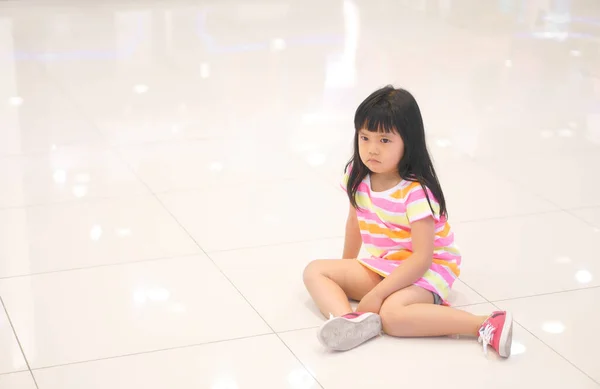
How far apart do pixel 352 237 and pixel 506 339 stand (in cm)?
54

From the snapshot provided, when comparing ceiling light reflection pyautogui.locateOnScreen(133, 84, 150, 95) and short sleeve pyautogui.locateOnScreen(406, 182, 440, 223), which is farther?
ceiling light reflection pyautogui.locateOnScreen(133, 84, 150, 95)

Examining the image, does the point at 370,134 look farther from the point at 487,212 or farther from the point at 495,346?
the point at 487,212

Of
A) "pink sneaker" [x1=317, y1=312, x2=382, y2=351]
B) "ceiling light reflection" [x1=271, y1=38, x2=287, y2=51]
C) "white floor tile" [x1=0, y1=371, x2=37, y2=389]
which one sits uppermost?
"pink sneaker" [x1=317, y1=312, x2=382, y2=351]

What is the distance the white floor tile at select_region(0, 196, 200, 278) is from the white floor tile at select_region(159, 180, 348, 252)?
0.07 meters

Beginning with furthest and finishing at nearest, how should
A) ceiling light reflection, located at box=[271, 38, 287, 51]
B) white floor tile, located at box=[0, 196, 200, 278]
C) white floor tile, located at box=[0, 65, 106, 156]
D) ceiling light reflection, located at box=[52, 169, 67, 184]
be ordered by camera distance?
ceiling light reflection, located at box=[271, 38, 287, 51]
white floor tile, located at box=[0, 65, 106, 156]
ceiling light reflection, located at box=[52, 169, 67, 184]
white floor tile, located at box=[0, 196, 200, 278]

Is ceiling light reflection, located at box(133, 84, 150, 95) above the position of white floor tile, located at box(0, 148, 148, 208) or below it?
above

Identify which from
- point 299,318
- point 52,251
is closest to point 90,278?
point 52,251

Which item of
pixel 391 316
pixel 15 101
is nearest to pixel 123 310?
pixel 391 316

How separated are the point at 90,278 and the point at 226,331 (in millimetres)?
505

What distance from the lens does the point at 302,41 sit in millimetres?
5969

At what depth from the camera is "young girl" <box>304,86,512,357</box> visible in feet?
7.50

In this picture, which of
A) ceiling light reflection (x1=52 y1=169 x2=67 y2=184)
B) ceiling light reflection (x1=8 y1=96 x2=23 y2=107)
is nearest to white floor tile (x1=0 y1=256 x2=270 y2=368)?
ceiling light reflection (x1=52 y1=169 x2=67 y2=184)

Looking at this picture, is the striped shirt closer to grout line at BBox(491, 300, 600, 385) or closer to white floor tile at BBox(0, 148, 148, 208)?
grout line at BBox(491, 300, 600, 385)

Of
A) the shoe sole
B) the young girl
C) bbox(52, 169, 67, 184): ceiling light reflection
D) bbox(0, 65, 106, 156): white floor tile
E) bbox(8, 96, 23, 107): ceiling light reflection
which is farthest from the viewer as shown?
bbox(8, 96, 23, 107): ceiling light reflection
